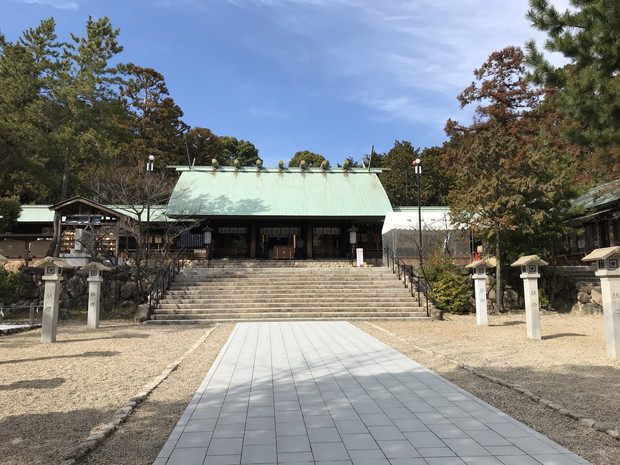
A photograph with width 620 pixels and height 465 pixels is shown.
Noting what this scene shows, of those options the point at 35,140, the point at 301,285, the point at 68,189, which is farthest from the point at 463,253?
the point at 68,189

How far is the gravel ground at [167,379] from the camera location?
12.0 feet

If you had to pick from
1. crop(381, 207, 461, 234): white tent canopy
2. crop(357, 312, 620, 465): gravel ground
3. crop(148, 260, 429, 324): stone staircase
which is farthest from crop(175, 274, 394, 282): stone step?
crop(357, 312, 620, 465): gravel ground

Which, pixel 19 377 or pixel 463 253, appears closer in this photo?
pixel 19 377

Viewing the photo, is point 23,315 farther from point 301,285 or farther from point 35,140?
point 301,285

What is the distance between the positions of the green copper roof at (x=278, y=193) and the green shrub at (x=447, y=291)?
290 inches

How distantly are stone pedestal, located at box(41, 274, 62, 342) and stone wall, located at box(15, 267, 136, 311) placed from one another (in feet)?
20.6

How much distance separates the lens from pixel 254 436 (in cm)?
366

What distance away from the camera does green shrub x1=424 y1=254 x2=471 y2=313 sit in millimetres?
14891

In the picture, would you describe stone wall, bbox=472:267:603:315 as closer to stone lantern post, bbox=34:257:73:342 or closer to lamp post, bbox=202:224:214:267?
lamp post, bbox=202:224:214:267

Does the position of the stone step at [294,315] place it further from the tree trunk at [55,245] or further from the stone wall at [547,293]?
the tree trunk at [55,245]

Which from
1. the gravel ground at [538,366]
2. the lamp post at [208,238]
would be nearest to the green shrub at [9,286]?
the lamp post at [208,238]

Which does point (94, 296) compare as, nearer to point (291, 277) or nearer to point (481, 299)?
point (291, 277)

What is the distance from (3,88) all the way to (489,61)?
1223 inches

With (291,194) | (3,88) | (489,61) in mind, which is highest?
(489,61)
